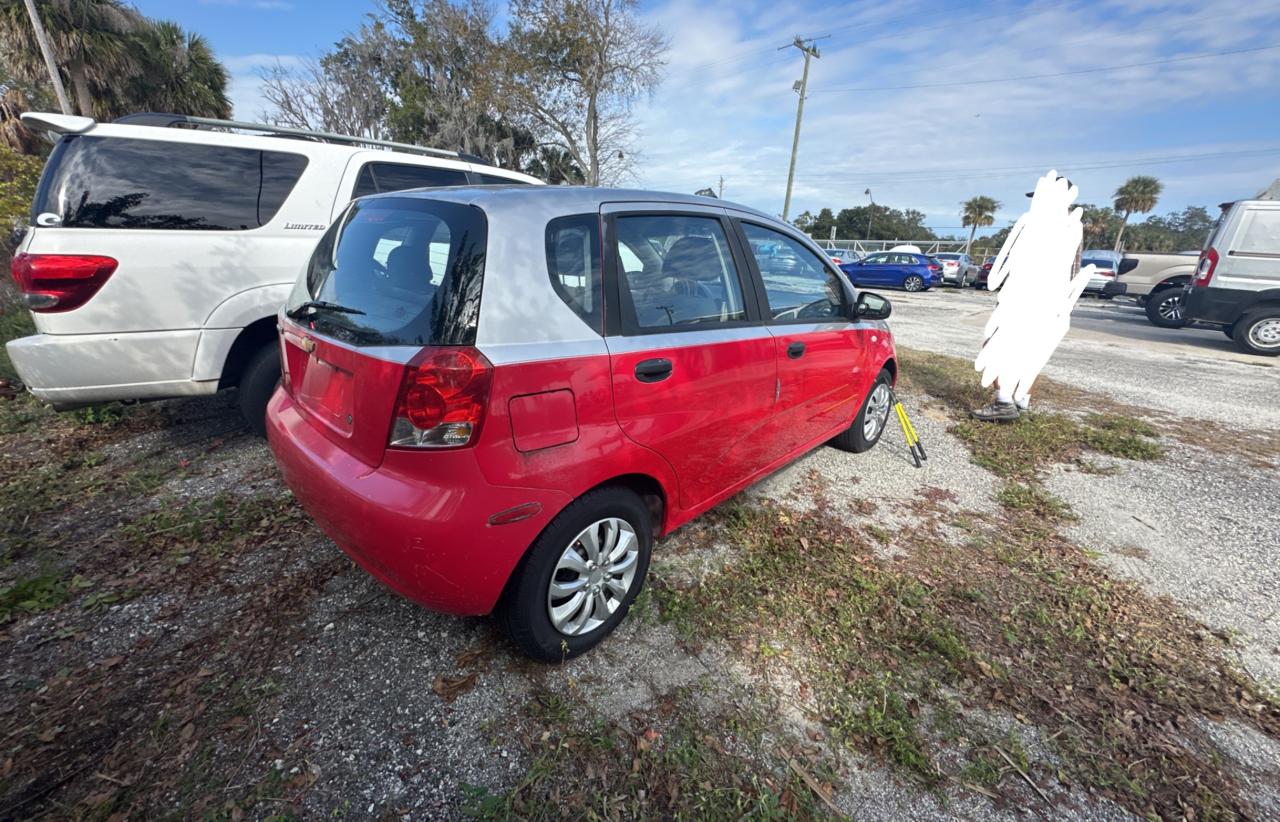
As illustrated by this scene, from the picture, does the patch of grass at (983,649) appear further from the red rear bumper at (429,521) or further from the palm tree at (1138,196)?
the palm tree at (1138,196)

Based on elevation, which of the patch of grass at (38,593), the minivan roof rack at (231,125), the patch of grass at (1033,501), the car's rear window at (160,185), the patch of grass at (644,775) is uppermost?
the minivan roof rack at (231,125)

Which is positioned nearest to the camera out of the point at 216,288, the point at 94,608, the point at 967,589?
the point at 94,608

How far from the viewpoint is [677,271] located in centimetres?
227

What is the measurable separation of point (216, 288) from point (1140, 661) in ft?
16.5

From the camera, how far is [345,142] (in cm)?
428

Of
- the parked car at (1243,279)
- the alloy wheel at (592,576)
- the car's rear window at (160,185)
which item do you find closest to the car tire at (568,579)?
the alloy wheel at (592,576)

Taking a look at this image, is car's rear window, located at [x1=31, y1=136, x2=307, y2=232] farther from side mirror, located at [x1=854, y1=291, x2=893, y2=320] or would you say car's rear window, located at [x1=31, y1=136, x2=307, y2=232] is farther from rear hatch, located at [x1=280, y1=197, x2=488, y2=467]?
side mirror, located at [x1=854, y1=291, x2=893, y2=320]

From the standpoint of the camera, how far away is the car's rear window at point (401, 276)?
5.40 ft

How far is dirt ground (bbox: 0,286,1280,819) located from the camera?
1.62 m

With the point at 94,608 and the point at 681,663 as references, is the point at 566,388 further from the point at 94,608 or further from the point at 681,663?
the point at 94,608

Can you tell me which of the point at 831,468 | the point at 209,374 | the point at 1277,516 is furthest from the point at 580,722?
the point at 1277,516

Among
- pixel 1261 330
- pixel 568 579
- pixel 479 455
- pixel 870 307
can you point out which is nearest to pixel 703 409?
pixel 568 579

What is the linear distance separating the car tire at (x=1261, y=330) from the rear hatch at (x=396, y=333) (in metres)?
13.0

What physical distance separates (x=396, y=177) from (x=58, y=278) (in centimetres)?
201
